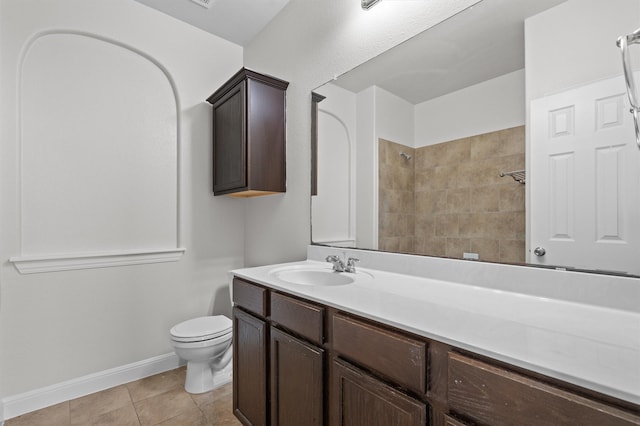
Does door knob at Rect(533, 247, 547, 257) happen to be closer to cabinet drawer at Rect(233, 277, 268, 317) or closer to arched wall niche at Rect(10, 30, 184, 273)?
cabinet drawer at Rect(233, 277, 268, 317)

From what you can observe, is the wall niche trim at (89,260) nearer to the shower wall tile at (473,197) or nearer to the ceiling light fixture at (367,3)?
the shower wall tile at (473,197)

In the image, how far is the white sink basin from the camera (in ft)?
5.10

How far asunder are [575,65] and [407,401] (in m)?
1.15

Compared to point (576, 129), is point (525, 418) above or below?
below

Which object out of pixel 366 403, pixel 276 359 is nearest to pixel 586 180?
pixel 366 403

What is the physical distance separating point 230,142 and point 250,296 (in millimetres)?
1254

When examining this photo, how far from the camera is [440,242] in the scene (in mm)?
1357

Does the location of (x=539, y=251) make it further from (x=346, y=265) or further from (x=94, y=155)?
(x=94, y=155)

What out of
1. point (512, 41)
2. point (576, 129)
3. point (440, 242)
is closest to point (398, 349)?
point (440, 242)

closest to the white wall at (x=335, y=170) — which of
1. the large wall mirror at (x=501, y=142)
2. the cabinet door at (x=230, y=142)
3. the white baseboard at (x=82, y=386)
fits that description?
the large wall mirror at (x=501, y=142)

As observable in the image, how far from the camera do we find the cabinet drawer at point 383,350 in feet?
2.60

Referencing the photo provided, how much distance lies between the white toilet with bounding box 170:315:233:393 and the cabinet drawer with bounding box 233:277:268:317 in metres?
0.53

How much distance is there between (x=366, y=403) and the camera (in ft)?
3.07

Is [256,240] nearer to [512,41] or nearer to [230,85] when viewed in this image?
[230,85]
